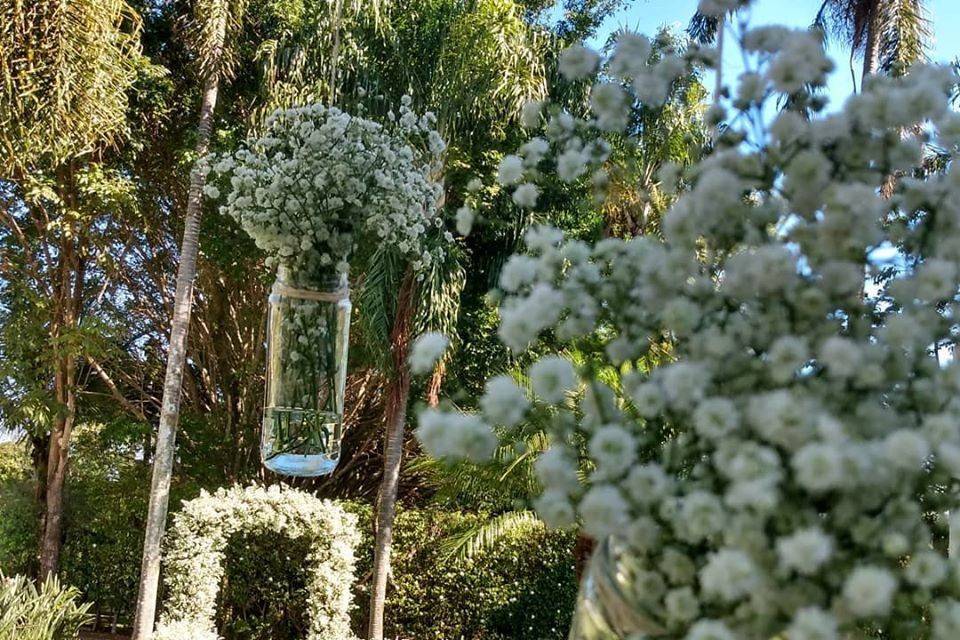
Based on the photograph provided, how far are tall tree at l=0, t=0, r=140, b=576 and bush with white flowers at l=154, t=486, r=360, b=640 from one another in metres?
1.75

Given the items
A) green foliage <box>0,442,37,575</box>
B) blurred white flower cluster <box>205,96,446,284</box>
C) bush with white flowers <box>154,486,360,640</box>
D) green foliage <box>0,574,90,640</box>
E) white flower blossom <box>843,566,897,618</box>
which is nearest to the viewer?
white flower blossom <box>843,566,897,618</box>

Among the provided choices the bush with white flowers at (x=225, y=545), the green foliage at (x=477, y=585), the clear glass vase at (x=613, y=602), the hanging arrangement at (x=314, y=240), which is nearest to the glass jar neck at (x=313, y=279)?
the hanging arrangement at (x=314, y=240)

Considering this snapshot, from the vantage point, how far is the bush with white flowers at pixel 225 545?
7.19 meters

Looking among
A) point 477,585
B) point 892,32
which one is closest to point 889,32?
point 892,32

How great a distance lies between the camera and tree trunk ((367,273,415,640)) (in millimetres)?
8320

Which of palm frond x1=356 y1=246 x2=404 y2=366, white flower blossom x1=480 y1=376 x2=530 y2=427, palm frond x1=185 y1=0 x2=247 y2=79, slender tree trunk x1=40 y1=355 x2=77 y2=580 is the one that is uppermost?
palm frond x1=185 y1=0 x2=247 y2=79

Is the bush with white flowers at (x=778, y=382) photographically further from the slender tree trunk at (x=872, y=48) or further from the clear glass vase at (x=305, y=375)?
the slender tree trunk at (x=872, y=48)

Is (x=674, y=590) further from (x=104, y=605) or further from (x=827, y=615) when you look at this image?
(x=104, y=605)

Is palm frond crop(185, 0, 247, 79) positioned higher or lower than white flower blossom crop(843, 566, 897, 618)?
higher

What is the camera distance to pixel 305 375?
234 centimetres

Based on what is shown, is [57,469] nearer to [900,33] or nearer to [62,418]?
[62,418]

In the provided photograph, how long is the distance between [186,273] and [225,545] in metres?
2.30

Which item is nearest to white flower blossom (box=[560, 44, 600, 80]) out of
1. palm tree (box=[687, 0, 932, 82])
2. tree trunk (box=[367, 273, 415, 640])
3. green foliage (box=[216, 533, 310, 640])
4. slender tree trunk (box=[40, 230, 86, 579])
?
tree trunk (box=[367, 273, 415, 640])

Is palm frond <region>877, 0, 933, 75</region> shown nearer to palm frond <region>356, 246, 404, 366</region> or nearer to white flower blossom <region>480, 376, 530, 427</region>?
palm frond <region>356, 246, 404, 366</region>
